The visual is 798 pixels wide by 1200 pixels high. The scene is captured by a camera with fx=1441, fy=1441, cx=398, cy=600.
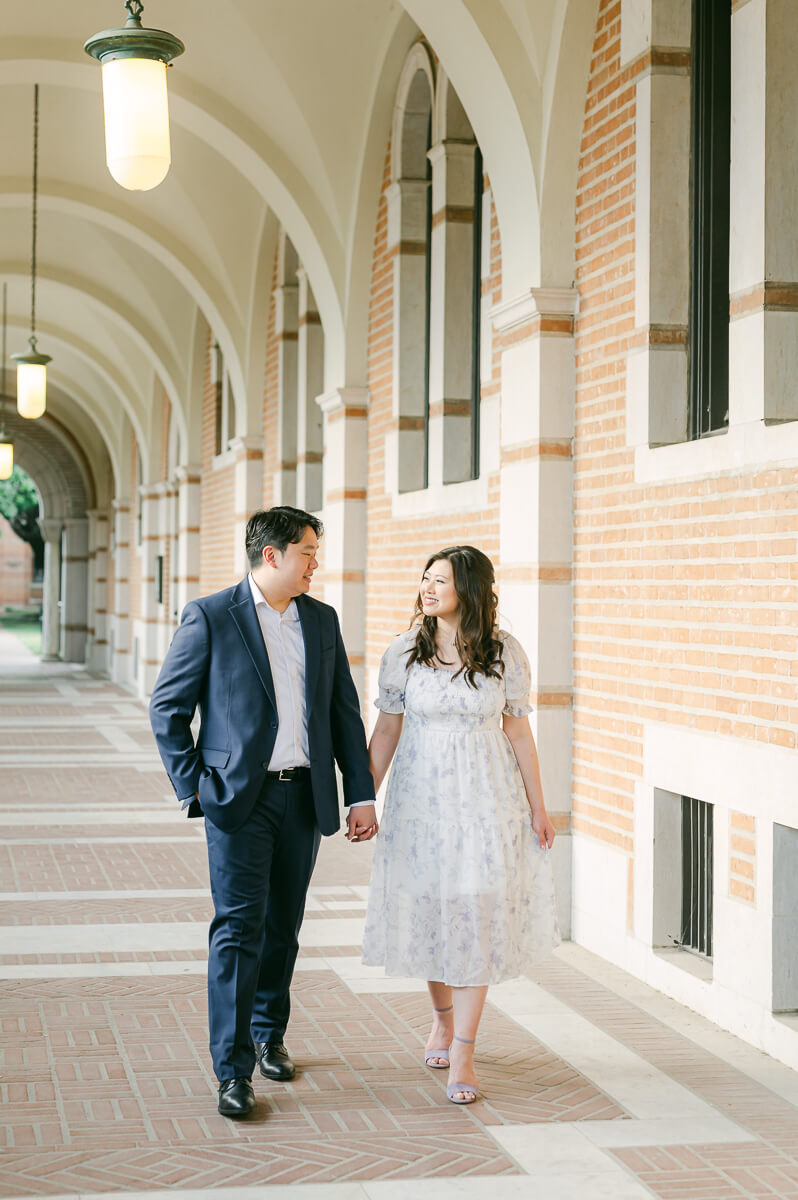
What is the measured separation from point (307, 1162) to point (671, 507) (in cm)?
322

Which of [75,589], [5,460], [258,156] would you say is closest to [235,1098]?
[258,156]

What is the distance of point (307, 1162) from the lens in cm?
406

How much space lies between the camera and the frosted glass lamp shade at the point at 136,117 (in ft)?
17.5

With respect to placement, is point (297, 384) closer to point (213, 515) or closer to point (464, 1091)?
point (213, 515)

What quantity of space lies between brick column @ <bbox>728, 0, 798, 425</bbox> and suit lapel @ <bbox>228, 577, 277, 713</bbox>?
2.15 m

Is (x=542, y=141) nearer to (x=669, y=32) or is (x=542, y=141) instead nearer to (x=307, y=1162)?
(x=669, y=32)

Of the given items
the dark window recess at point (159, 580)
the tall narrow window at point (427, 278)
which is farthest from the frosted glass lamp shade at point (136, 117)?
the dark window recess at point (159, 580)

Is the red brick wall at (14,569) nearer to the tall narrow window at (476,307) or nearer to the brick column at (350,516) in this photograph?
the brick column at (350,516)

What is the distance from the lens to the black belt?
4.55 meters

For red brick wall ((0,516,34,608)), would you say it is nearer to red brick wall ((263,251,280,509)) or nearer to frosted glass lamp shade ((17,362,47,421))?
red brick wall ((263,251,280,509))

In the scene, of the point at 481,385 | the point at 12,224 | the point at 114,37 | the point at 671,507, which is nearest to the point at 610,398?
the point at 671,507

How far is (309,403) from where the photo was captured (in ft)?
43.5

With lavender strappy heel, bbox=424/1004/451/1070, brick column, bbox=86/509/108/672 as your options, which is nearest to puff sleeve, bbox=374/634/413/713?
lavender strappy heel, bbox=424/1004/451/1070

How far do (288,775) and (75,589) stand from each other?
1123 inches
